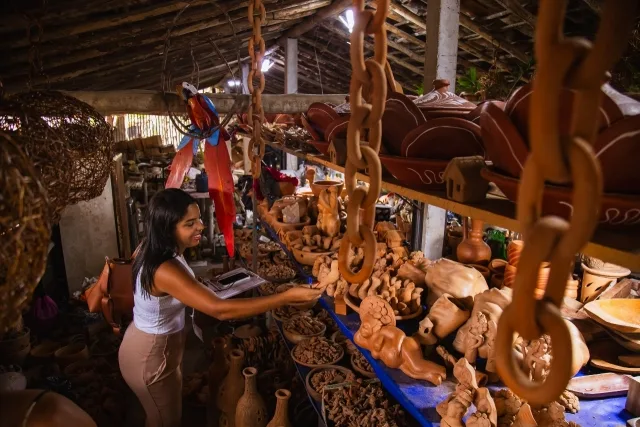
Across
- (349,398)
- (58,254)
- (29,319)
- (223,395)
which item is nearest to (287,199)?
(223,395)

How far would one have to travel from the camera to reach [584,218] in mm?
392

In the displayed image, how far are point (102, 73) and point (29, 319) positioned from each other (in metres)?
3.14

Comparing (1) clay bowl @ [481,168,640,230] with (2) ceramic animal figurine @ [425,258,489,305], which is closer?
(1) clay bowl @ [481,168,640,230]

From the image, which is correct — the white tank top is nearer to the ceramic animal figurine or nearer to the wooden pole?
the wooden pole

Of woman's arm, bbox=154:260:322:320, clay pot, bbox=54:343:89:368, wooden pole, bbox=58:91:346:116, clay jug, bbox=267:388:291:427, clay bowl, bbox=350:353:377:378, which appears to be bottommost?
clay pot, bbox=54:343:89:368

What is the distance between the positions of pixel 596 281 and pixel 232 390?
2635 millimetres

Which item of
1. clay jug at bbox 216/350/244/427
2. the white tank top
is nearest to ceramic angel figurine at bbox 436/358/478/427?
the white tank top

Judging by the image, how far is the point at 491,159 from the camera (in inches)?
40.9

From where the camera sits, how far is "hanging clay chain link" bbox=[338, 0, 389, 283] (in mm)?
671

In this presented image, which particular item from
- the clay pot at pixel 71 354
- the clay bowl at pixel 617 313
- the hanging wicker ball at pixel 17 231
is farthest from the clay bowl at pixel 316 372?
the clay pot at pixel 71 354

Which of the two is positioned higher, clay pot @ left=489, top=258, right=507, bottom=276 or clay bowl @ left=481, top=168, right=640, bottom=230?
clay bowl @ left=481, top=168, right=640, bottom=230

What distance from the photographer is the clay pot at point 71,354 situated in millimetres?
4031

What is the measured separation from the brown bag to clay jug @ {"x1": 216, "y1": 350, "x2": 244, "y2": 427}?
44.4 inches

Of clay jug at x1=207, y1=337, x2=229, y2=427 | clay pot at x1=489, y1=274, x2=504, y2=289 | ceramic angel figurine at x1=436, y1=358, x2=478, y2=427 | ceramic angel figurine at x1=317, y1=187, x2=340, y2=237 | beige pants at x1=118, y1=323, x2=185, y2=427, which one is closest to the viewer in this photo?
ceramic angel figurine at x1=436, y1=358, x2=478, y2=427
